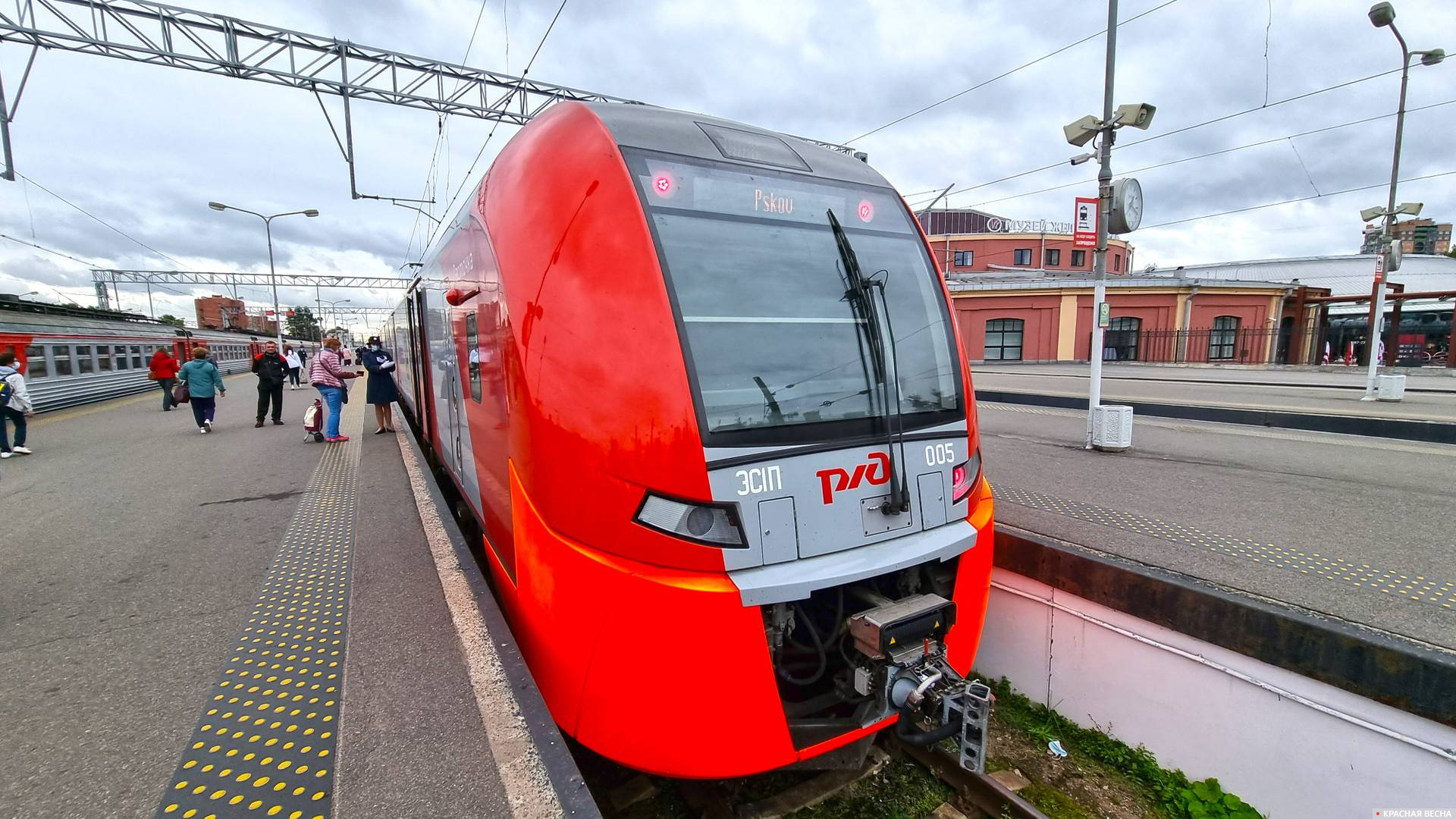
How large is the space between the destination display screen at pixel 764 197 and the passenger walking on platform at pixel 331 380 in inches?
341

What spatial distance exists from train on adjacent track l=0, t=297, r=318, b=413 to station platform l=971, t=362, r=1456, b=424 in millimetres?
18220

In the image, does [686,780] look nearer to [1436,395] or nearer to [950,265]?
[1436,395]

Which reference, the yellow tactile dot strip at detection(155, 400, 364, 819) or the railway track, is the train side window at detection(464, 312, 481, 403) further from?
the railway track

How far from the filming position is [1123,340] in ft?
104

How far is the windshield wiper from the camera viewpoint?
2.54 m

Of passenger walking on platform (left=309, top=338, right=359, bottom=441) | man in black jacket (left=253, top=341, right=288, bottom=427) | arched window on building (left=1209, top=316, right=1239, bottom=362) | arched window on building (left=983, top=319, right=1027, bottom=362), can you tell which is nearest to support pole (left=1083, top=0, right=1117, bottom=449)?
passenger walking on platform (left=309, top=338, right=359, bottom=441)

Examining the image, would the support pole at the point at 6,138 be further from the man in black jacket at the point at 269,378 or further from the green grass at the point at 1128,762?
the green grass at the point at 1128,762

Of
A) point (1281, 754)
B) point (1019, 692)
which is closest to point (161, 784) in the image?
point (1019, 692)

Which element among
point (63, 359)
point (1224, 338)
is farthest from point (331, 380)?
point (1224, 338)

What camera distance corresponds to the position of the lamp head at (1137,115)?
7152mm

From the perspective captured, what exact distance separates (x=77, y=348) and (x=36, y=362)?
2.34 meters

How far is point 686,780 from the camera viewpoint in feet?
10.3

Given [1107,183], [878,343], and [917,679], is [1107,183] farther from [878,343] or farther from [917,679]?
[917,679]

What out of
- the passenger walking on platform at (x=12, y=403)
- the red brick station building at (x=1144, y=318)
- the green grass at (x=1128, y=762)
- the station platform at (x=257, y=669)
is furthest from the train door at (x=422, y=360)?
the red brick station building at (x=1144, y=318)
